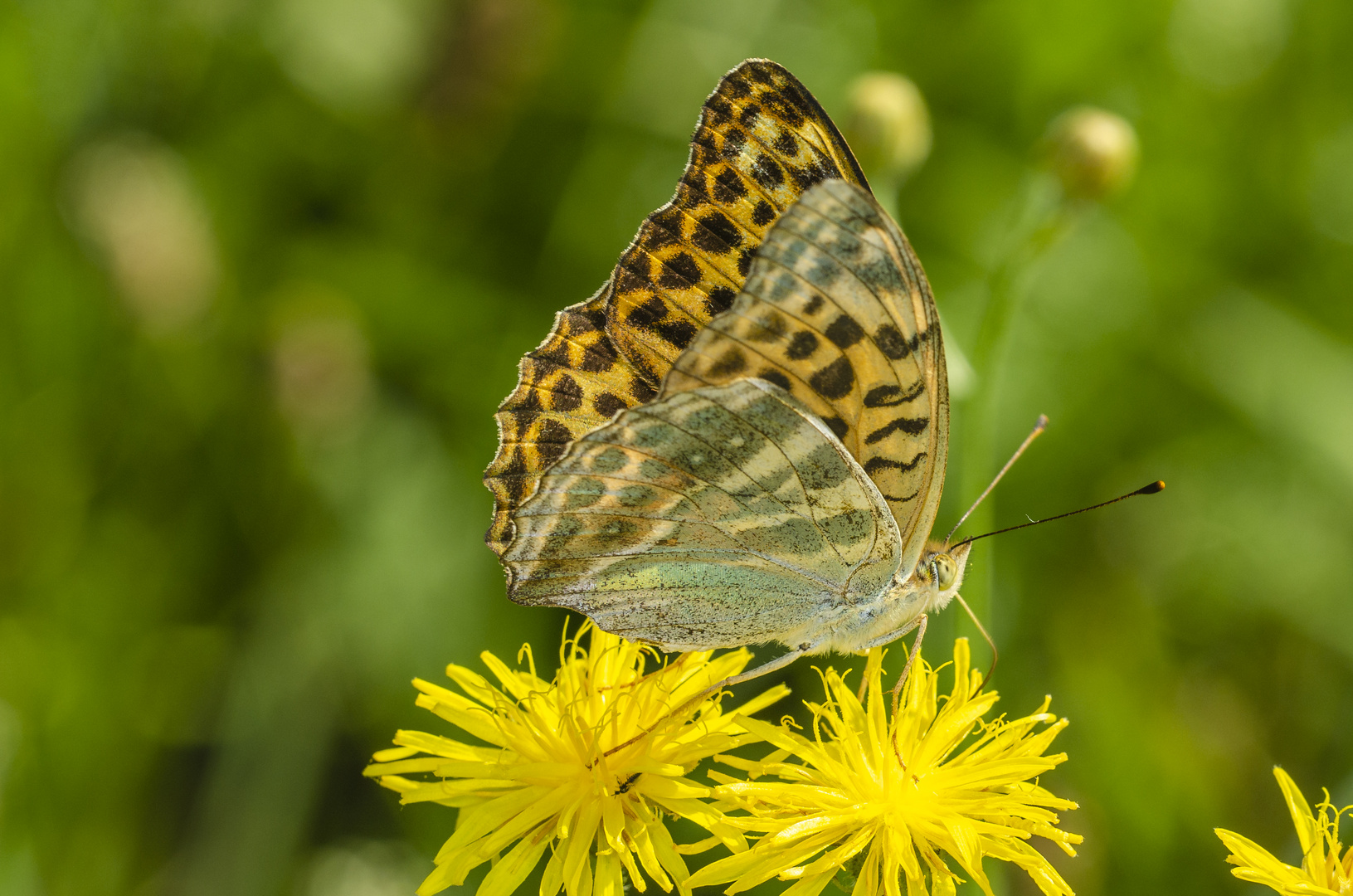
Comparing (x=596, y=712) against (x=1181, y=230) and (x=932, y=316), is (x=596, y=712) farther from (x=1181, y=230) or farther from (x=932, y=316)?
(x=1181, y=230)

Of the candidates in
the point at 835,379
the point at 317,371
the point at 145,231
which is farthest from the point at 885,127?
the point at 145,231

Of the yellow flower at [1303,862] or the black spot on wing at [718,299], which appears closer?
the yellow flower at [1303,862]

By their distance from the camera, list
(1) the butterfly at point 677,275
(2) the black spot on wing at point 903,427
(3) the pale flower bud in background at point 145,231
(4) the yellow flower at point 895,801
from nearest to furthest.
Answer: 1. (4) the yellow flower at point 895,801
2. (2) the black spot on wing at point 903,427
3. (1) the butterfly at point 677,275
4. (3) the pale flower bud in background at point 145,231

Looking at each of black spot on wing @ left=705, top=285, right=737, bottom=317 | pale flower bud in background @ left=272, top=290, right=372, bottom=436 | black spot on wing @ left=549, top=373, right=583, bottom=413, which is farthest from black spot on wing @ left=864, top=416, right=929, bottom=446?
pale flower bud in background @ left=272, top=290, right=372, bottom=436

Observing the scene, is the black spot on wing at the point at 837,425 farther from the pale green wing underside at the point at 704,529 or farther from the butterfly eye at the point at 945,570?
the butterfly eye at the point at 945,570

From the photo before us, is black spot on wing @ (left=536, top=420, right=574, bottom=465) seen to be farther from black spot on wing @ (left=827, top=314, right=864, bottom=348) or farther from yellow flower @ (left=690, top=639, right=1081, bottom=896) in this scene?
yellow flower @ (left=690, top=639, right=1081, bottom=896)

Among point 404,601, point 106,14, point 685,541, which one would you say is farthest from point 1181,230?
point 106,14

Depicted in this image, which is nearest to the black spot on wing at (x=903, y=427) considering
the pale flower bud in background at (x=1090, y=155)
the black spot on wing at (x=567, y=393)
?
the black spot on wing at (x=567, y=393)
